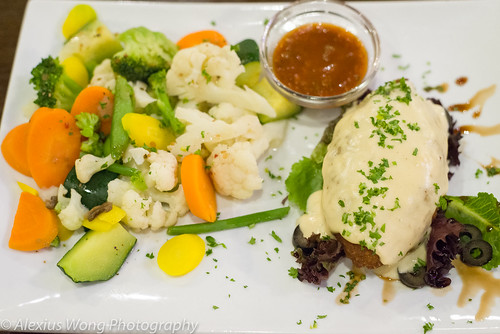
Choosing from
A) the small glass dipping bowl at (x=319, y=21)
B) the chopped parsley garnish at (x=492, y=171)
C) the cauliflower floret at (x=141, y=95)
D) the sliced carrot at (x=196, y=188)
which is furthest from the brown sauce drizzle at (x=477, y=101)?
the cauliflower floret at (x=141, y=95)

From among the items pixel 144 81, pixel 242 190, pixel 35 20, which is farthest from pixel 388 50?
pixel 35 20

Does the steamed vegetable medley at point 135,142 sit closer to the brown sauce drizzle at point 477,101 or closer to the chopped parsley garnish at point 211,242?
the chopped parsley garnish at point 211,242

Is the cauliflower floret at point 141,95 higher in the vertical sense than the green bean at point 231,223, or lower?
higher

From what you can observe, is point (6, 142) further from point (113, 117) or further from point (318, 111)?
point (318, 111)

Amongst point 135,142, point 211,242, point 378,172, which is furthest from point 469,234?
point 135,142

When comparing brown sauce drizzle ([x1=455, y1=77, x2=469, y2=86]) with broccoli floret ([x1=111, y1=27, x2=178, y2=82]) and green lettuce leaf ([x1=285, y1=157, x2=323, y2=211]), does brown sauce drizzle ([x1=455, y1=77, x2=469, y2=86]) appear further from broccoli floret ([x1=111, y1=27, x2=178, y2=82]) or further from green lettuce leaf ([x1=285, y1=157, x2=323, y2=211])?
broccoli floret ([x1=111, y1=27, x2=178, y2=82])

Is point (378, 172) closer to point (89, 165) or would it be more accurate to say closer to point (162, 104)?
point (162, 104)
